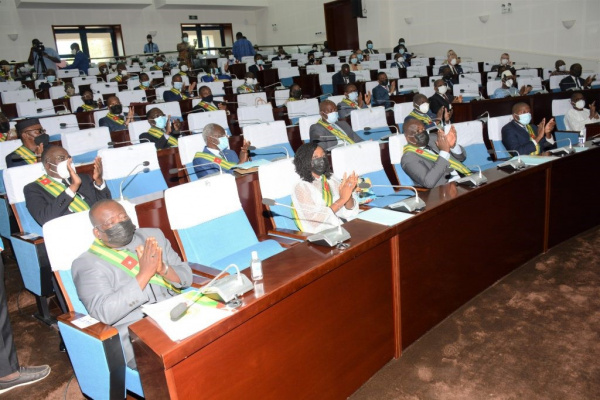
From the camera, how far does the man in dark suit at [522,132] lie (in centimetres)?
453

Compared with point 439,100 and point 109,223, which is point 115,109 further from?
point 109,223

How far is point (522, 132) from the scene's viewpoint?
4582mm

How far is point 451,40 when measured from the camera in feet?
44.0

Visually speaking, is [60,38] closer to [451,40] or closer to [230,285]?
[451,40]

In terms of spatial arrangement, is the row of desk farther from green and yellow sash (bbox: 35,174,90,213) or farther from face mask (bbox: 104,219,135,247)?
green and yellow sash (bbox: 35,174,90,213)

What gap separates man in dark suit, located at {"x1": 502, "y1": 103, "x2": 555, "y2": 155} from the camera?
4527mm

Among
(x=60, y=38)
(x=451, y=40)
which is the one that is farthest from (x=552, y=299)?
(x=60, y=38)

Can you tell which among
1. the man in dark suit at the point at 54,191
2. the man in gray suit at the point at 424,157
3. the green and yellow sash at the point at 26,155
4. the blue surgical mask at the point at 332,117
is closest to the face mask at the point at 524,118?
the man in gray suit at the point at 424,157

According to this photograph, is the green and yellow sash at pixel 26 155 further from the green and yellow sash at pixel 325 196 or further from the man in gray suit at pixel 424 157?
the man in gray suit at pixel 424 157

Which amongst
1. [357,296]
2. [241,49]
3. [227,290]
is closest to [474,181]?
[357,296]

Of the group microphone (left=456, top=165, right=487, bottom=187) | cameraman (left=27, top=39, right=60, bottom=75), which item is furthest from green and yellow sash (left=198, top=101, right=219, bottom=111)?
cameraman (left=27, top=39, right=60, bottom=75)

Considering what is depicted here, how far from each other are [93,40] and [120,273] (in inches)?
647

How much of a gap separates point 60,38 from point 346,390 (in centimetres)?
1684

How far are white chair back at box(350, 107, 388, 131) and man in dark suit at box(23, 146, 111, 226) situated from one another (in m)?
3.36
